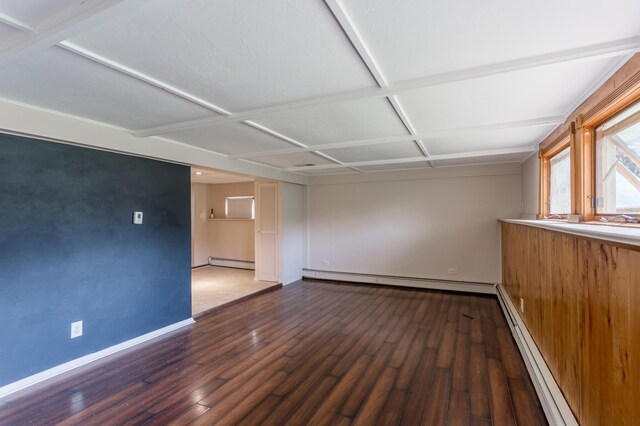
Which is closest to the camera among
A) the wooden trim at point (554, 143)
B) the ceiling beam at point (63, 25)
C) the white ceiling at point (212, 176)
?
the ceiling beam at point (63, 25)

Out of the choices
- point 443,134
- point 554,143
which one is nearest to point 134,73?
point 443,134

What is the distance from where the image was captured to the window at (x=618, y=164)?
1.67 m

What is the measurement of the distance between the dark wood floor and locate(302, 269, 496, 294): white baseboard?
4.19ft

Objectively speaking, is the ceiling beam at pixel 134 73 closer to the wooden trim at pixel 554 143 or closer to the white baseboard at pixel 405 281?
the wooden trim at pixel 554 143

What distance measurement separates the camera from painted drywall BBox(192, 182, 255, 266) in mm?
7638

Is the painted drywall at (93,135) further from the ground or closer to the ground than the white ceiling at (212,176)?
closer to the ground

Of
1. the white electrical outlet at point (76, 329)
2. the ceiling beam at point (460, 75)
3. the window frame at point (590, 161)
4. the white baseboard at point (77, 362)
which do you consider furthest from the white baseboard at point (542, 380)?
the white electrical outlet at point (76, 329)

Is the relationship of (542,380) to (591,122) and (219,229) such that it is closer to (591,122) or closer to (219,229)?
(591,122)

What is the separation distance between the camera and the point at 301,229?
21.4 ft

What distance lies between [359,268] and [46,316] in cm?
469

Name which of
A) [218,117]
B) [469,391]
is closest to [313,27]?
[218,117]

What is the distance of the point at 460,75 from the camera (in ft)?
5.85

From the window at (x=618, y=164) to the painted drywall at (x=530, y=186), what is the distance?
164 cm

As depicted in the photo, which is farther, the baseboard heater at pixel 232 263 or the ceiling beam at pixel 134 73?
the baseboard heater at pixel 232 263
